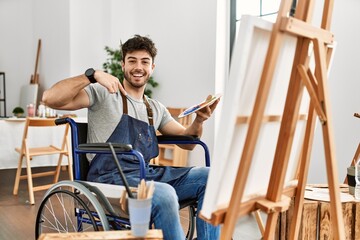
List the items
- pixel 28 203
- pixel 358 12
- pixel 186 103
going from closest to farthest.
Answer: pixel 358 12 → pixel 28 203 → pixel 186 103

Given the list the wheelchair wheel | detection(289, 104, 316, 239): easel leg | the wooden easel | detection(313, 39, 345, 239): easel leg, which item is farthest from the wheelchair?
detection(313, 39, 345, 239): easel leg

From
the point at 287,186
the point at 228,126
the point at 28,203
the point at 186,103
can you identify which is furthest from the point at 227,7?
the point at 228,126

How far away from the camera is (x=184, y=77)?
15.5ft

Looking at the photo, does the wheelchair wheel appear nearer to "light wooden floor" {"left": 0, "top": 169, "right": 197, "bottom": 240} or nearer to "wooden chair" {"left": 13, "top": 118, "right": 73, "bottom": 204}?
"light wooden floor" {"left": 0, "top": 169, "right": 197, "bottom": 240}

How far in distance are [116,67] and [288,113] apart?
13.3ft

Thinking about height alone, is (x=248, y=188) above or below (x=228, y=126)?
below

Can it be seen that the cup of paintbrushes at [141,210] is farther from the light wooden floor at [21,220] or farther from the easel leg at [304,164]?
the light wooden floor at [21,220]

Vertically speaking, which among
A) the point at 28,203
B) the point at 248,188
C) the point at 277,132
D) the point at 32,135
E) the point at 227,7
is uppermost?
the point at 227,7

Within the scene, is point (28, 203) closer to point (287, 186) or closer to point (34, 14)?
point (287, 186)

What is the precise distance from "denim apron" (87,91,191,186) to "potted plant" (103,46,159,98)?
119 inches

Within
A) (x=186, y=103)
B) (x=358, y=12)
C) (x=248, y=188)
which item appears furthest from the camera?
(x=186, y=103)

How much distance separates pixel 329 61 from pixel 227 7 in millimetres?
3053

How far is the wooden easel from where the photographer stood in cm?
112

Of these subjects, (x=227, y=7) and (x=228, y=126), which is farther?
(x=227, y=7)
